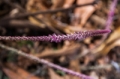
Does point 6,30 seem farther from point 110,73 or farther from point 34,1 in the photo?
point 110,73

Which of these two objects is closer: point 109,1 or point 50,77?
point 50,77

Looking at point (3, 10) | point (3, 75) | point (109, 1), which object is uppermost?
point (109, 1)

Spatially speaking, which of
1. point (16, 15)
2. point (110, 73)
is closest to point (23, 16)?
point (16, 15)

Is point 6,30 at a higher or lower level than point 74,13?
lower

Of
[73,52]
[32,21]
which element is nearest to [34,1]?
[32,21]

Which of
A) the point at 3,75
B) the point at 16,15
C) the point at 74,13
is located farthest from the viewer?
the point at 74,13

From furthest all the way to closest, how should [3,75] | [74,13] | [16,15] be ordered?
1. [74,13]
2. [16,15]
3. [3,75]

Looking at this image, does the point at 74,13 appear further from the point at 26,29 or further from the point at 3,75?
the point at 3,75
